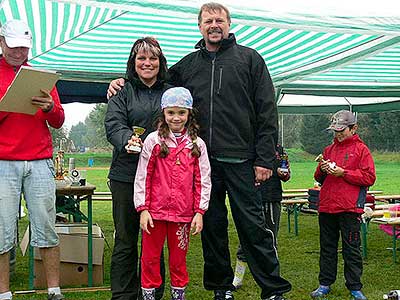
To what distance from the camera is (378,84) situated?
7.38 meters

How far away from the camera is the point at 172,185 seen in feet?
10.4

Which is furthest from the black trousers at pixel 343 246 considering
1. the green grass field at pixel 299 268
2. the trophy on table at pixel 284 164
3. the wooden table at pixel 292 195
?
the wooden table at pixel 292 195

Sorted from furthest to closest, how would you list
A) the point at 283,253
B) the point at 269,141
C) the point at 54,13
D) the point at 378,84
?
the point at 378,84, the point at 283,253, the point at 54,13, the point at 269,141

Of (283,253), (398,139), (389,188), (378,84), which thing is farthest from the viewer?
(398,139)

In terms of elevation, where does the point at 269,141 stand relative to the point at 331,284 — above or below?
above

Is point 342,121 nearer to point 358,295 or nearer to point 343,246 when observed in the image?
point 343,246

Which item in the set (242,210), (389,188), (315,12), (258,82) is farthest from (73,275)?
(389,188)

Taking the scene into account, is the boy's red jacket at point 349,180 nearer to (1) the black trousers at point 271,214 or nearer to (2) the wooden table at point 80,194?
(1) the black trousers at point 271,214

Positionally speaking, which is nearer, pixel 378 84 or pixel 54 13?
pixel 54 13

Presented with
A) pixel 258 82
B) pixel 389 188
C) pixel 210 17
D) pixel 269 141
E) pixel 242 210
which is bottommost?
pixel 389 188

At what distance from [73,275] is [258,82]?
2.17 m

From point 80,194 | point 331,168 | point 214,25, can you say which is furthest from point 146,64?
point 331,168

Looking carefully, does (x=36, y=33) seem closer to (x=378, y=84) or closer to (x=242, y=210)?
(x=242, y=210)

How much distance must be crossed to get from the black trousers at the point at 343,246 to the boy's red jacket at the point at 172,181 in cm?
134
